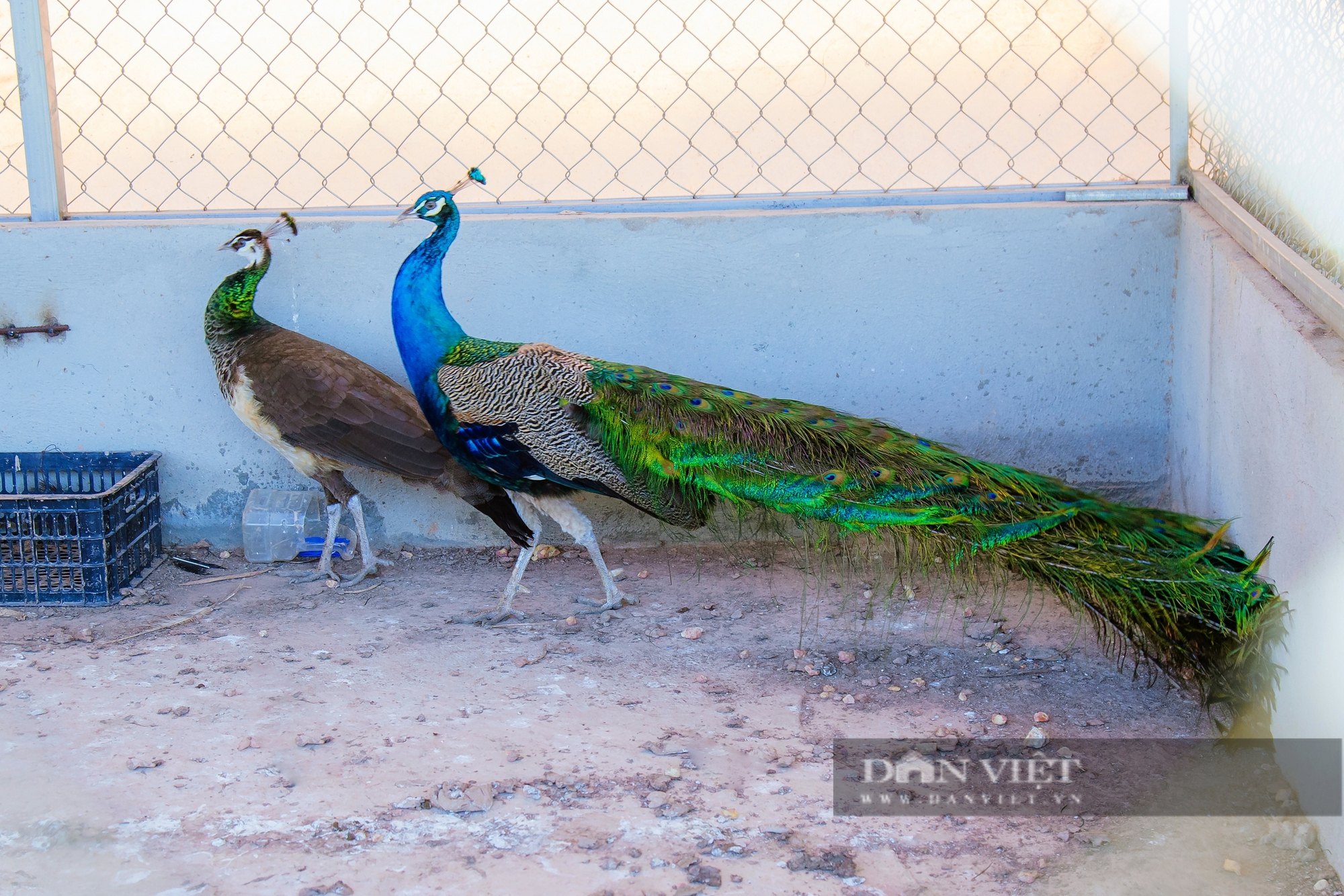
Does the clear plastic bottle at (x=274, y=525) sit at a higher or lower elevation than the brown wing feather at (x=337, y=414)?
lower

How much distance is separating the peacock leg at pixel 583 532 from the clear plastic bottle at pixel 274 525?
3.63 ft

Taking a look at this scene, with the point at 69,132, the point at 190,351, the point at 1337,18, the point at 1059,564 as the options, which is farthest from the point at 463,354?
the point at 69,132

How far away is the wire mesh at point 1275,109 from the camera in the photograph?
317 centimetres

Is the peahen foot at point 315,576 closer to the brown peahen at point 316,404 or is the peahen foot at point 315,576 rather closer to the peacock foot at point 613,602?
the brown peahen at point 316,404

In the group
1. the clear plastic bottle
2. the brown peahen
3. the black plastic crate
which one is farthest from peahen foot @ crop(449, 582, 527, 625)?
the black plastic crate

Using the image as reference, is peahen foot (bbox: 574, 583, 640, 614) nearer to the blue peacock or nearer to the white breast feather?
the blue peacock

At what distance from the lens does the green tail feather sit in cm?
281

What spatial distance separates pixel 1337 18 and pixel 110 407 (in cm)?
417

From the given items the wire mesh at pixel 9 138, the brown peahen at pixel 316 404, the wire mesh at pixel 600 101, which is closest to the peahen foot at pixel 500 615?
the brown peahen at pixel 316 404

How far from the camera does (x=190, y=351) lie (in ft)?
14.1

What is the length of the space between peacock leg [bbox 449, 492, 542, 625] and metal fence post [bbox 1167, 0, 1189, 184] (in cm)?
256

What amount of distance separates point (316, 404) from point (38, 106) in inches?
61.9

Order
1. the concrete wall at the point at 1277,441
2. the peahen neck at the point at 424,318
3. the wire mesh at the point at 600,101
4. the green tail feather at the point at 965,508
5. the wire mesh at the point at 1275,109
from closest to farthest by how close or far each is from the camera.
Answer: the concrete wall at the point at 1277,441, the green tail feather at the point at 965,508, the wire mesh at the point at 1275,109, the peahen neck at the point at 424,318, the wire mesh at the point at 600,101

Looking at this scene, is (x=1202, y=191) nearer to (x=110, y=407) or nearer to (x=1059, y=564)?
(x=1059, y=564)
